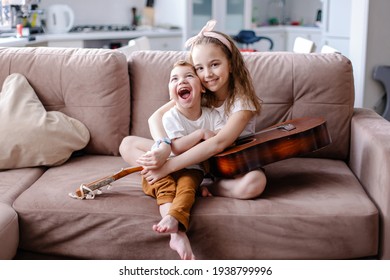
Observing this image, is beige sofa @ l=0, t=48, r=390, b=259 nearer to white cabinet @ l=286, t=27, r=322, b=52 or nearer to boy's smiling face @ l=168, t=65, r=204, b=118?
boy's smiling face @ l=168, t=65, r=204, b=118

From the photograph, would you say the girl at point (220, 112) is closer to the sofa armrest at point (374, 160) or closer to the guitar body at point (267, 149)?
the guitar body at point (267, 149)

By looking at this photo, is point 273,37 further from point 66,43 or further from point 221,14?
point 66,43

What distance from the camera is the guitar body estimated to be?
1.76 meters

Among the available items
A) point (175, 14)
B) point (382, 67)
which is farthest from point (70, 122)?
point (175, 14)

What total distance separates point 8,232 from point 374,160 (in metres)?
1.21

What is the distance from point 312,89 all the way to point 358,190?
0.55 m

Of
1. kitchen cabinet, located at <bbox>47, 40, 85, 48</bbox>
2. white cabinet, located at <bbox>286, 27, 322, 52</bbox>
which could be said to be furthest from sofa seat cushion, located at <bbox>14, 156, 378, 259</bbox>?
white cabinet, located at <bbox>286, 27, 322, 52</bbox>

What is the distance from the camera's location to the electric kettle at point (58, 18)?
4578 mm

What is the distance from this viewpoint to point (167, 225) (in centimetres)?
154

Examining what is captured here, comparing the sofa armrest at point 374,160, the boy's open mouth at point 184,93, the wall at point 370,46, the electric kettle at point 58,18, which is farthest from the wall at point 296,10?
the boy's open mouth at point 184,93

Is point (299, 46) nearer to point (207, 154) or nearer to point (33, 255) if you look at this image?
point (207, 154)

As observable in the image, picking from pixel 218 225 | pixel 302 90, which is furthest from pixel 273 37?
pixel 218 225
